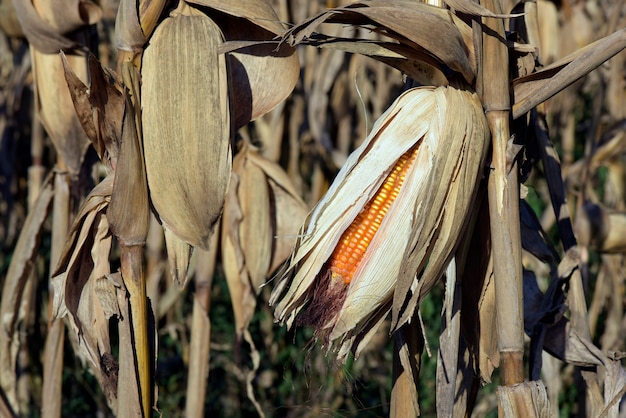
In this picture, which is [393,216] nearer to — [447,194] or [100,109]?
[447,194]

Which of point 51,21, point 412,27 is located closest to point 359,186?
point 412,27

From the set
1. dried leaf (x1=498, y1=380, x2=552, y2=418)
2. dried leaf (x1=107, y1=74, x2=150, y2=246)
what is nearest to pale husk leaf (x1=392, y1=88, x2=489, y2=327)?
dried leaf (x1=498, y1=380, x2=552, y2=418)

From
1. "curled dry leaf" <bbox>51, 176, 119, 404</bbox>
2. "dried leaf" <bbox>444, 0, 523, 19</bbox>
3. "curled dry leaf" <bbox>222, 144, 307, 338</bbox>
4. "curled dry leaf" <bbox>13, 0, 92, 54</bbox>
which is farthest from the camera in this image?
"curled dry leaf" <bbox>222, 144, 307, 338</bbox>

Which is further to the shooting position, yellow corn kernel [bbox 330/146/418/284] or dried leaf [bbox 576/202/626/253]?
dried leaf [bbox 576/202/626/253]

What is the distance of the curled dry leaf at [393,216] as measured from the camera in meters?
0.67

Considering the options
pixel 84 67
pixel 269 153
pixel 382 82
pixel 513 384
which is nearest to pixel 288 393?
pixel 269 153

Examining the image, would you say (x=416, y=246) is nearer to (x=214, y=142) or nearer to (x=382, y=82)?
(x=214, y=142)

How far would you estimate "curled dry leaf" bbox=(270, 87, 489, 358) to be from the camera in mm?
665

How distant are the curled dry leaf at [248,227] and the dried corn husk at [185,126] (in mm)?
567

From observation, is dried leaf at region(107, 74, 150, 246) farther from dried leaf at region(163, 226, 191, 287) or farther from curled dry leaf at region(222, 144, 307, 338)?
curled dry leaf at region(222, 144, 307, 338)

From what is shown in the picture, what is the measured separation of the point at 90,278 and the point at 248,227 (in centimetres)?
53

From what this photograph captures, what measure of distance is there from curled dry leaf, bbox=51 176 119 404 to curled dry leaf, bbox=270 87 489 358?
0.19 metres

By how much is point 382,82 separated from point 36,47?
48.0 inches

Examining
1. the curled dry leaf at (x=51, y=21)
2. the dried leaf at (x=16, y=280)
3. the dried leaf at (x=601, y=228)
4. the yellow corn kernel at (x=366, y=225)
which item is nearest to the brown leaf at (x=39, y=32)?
the curled dry leaf at (x=51, y=21)
